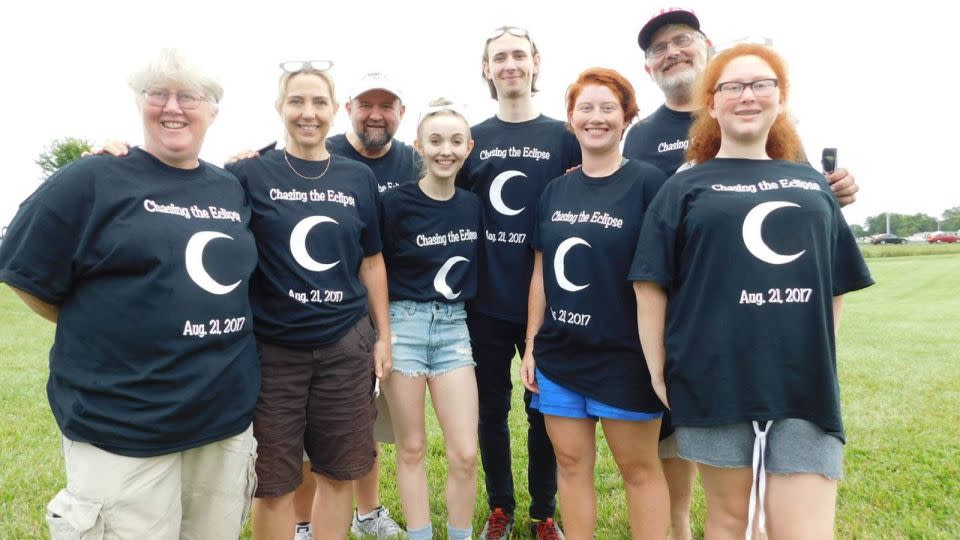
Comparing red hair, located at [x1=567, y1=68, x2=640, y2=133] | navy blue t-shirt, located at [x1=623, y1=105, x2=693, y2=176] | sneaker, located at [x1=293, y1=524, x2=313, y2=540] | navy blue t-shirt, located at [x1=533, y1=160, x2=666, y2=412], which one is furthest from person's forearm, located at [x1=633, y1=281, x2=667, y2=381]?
sneaker, located at [x1=293, y1=524, x2=313, y2=540]

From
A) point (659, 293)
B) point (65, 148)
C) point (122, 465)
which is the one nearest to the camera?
point (122, 465)

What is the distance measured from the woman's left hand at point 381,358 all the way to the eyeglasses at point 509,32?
6.81 feet

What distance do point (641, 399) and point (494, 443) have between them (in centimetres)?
157

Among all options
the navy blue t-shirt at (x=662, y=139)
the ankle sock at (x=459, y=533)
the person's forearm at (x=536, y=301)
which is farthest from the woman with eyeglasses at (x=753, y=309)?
the ankle sock at (x=459, y=533)

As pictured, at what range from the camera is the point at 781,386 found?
2484 millimetres

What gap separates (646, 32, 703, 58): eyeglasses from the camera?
3.81m

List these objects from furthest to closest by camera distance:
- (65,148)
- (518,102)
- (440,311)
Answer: (65,148), (518,102), (440,311)

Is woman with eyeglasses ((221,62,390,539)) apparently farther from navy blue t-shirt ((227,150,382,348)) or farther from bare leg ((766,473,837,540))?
bare leg ((766,473,837,540))

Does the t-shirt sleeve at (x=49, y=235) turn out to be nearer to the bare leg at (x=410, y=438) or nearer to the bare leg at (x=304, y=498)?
the bare leg at (x=410, y=438)

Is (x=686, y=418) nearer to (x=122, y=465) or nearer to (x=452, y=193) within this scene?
(x=452, y=193)

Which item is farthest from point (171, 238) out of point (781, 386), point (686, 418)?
point (781, 386)

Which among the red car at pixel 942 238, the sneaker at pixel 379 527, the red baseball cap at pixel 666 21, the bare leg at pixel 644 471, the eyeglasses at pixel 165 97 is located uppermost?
the red baseball cap at pixel 666 21

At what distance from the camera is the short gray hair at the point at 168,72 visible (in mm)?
2562

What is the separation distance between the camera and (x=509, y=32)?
4.13m
